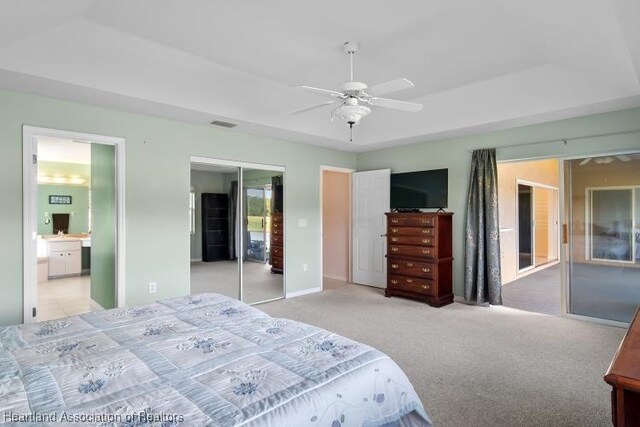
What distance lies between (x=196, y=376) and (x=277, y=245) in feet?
13.5

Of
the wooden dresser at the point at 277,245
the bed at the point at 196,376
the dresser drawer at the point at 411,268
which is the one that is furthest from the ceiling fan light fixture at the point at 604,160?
the wooden dresser at the point at 277,245

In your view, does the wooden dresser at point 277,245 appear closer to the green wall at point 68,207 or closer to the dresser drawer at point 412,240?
the dresser drawer at point 412,240

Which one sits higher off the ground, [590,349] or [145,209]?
[145,209]

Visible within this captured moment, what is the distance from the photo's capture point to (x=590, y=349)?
3.41 m

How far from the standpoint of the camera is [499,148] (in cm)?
502

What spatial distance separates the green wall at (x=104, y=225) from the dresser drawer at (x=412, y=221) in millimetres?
3814

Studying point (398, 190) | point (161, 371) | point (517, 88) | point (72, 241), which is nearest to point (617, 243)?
point (517, 88)

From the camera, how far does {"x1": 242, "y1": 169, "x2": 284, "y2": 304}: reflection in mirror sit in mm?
5266

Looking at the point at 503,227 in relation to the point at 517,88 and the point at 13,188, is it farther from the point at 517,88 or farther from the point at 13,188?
the point at 13,188

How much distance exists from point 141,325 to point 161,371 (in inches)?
28.8

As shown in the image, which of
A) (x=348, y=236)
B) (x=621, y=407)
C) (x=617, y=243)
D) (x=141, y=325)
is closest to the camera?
(x=621, y=407)

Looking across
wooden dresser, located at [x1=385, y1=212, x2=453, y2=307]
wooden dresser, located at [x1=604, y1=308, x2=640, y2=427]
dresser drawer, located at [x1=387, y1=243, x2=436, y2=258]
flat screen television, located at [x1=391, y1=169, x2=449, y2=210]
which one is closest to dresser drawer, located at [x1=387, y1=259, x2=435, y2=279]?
wooden dresser, located at [x1=385, y1=212, x2=453, y2=307]

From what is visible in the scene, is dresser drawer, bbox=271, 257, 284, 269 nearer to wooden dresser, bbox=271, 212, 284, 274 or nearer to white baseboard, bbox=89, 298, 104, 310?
wooden dresser, bbox=271, 212, 284, 274

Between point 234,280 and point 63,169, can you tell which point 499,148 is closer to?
point 234,280
